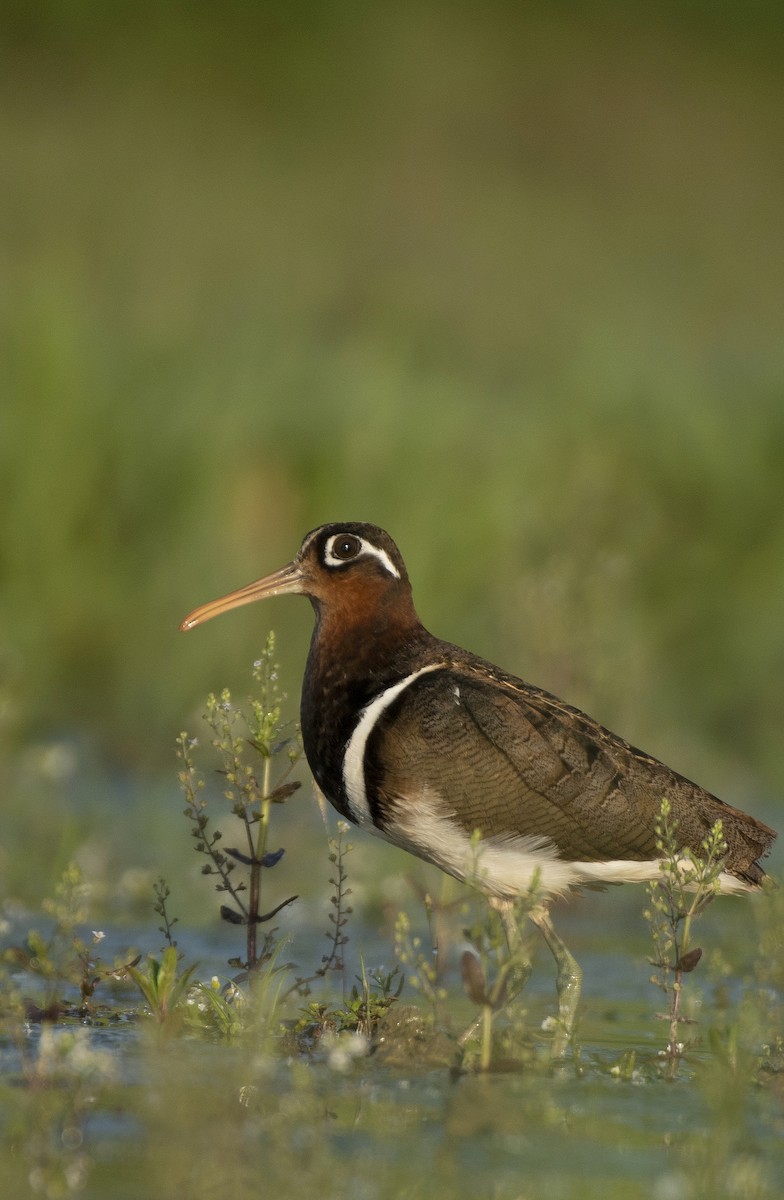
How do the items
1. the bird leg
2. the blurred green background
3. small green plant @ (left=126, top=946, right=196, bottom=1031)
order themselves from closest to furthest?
small green plant @ (left=126, top=946, right=196, bottom=1031) < the bird leg < the blurred green background

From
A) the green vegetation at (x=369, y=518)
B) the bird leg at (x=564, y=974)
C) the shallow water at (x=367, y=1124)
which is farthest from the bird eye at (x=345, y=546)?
the shallow water at (x=367, y=1124)

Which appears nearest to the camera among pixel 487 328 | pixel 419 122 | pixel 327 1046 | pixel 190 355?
pixel 327 1046

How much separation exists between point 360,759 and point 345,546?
0.79 m

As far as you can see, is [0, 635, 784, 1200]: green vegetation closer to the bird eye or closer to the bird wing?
the bird wing

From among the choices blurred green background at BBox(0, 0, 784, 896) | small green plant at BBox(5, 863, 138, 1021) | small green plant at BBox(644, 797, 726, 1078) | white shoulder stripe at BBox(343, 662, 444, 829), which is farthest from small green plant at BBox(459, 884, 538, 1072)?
blurred green background at BBox(0, 0, 784, 896)

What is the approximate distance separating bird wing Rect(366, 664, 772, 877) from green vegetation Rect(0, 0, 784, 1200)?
37cm

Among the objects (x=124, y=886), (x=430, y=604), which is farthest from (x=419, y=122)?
(x=124, y=886)

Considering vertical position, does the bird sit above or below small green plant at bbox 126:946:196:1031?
above

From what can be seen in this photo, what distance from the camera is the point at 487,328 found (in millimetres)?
19469

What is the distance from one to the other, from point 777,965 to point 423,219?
15873mm

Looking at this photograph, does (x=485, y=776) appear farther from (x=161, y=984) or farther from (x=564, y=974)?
(x=161, y=984)

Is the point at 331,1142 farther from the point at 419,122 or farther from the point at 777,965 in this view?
the point at 419,122

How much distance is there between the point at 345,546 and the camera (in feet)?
22.7

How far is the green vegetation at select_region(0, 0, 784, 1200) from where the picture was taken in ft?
17.4
